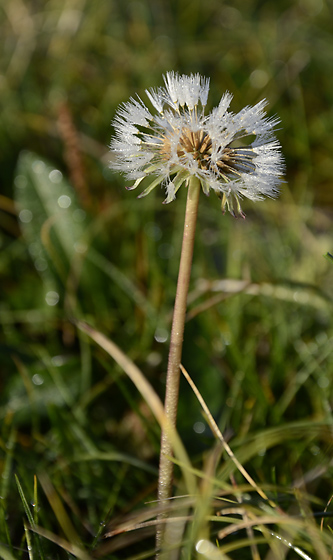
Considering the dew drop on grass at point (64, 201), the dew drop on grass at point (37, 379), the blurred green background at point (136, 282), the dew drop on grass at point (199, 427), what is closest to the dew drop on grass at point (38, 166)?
the blurred green background at point (136, 282)

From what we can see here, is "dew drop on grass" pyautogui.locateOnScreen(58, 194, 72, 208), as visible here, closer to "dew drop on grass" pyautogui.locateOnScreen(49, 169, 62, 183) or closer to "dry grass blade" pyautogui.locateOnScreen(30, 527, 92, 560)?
"dew drop on grass" pyautogui.locateOnScreen(49, 169, 62, 183)

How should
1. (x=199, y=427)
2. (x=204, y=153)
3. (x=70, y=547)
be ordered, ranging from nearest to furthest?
(x=204, y=153) → (x=70, y=547) → (x=199, y=427)

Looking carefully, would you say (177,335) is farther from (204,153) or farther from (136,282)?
(136,282)

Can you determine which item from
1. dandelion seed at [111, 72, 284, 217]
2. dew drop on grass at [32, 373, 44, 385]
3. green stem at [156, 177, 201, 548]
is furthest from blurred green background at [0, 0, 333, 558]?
dandelion seed at [111, 72, 284, 217]

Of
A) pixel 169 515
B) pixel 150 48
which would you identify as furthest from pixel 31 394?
pixel 150 48

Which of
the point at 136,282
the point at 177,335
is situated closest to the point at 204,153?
the point at 177,335

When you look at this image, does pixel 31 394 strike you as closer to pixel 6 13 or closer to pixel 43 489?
pixel 43 489
